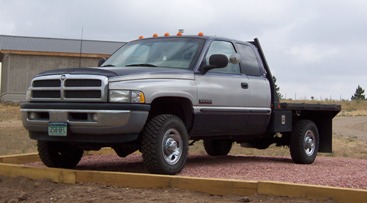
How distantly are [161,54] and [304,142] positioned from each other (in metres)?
3.19

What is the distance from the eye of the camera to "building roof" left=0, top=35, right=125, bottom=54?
115 feet

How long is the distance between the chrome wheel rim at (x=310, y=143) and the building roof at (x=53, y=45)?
26082mm

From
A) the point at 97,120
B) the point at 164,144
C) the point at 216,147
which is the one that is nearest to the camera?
the point at 97,120

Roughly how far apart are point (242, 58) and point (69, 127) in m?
3.15

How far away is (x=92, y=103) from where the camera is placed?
6797mm

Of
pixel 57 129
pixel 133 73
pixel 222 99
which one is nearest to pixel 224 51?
pixel 222 99

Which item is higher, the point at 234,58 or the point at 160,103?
the point at 234,58

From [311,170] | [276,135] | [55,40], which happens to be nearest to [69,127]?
[311,170]

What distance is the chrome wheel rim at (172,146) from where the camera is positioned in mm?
7051

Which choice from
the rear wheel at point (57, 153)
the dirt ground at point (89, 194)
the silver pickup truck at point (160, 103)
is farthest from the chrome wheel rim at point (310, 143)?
the dirt ground at point (89, 194)

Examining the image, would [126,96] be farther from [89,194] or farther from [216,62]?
A: [216,62]

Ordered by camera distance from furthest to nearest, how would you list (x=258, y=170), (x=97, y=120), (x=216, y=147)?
(x=216, y=147)
(x=258, y=170)
(x=97, y=120)

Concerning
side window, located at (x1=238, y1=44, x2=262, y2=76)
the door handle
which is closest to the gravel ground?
the door handle

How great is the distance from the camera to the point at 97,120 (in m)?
6.71
